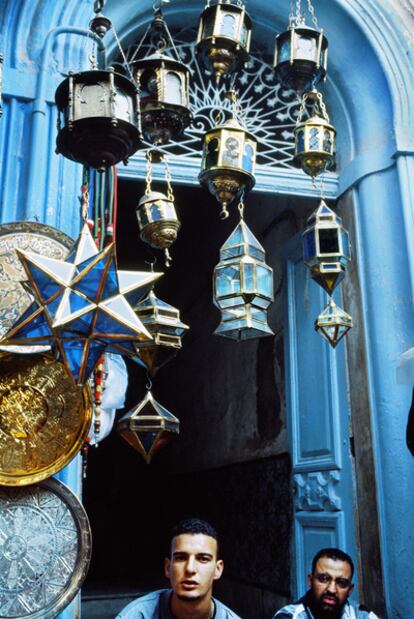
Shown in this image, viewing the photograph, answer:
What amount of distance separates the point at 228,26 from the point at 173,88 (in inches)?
17.1

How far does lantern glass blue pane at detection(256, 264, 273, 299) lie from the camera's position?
3209 millimetres

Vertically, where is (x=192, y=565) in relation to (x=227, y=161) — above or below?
below

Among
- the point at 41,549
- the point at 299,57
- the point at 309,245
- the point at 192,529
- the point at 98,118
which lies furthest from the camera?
the point at 309,245

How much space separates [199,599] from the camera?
7.16 feet

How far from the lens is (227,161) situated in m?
3.00

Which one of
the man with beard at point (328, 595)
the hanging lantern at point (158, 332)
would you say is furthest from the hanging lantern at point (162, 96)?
the man with beard at point (328, 595)

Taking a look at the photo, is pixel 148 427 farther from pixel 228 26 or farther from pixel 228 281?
pixel 228 26

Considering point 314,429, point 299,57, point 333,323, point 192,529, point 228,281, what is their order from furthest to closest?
1. point 314,429
2. point 333,323
3. point 228,281
4. point 299,57
5. point 192,529

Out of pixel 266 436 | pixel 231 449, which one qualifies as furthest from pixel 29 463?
pixel 231 449

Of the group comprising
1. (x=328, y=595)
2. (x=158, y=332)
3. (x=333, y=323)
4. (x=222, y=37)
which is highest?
(x=222, y=37)

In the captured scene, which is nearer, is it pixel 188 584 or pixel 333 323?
pixel 188 584

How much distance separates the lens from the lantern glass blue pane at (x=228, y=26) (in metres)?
2.98

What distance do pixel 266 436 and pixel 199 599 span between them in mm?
3748

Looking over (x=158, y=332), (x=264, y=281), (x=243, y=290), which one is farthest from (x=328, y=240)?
(x=158, y=332)
